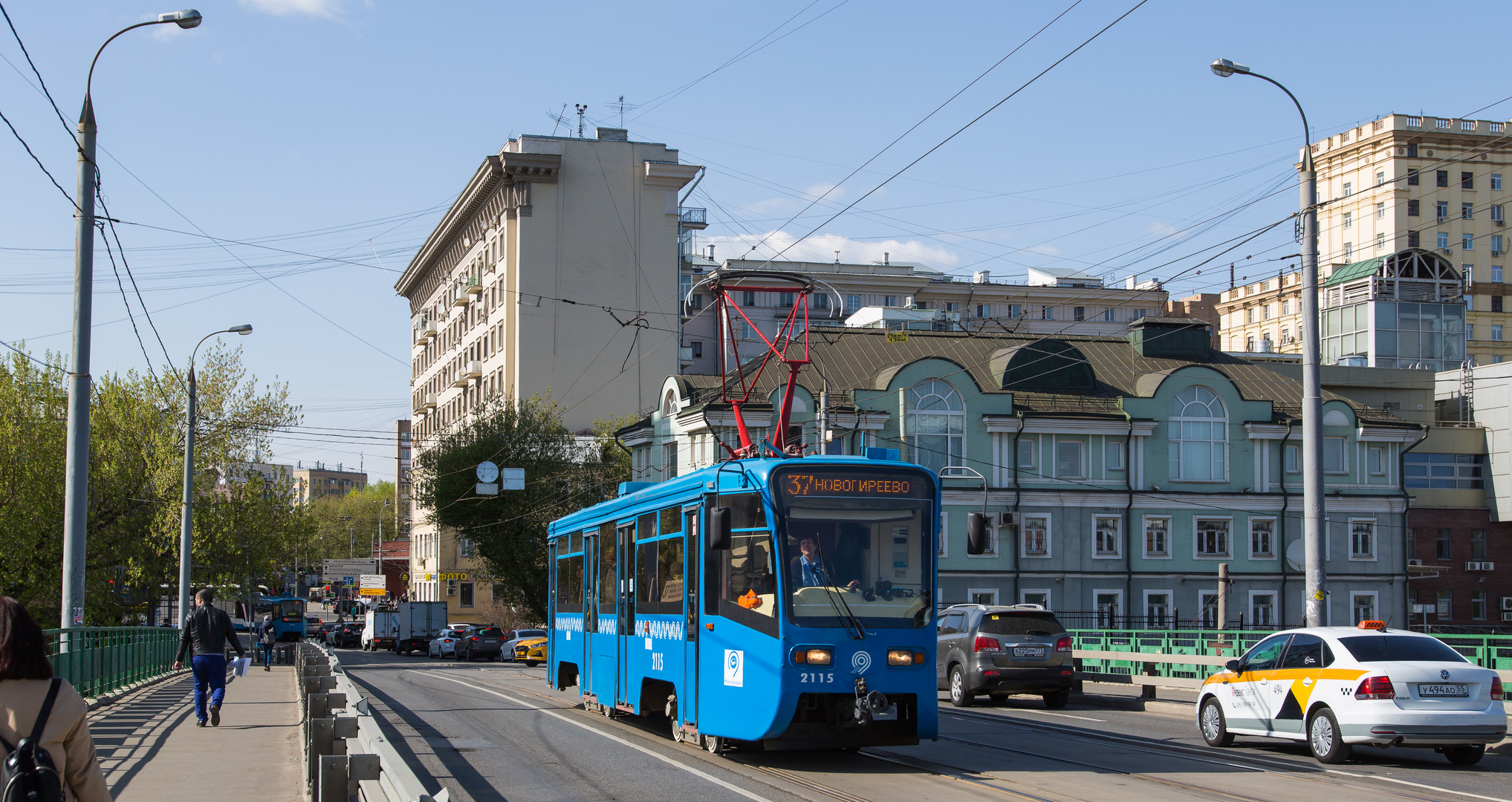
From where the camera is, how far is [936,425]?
160 ft

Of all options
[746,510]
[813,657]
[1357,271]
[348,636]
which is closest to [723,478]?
[746,510]

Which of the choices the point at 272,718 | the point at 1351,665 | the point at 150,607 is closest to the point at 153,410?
the point at 150,607

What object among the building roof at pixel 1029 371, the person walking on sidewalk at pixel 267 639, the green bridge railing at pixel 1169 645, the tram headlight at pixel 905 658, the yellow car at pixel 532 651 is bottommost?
the yellow car at pixel 532 651

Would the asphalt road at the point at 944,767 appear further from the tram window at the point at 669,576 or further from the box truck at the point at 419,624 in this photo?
the box truck at the point at 419,624

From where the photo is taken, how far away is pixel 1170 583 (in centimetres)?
5031

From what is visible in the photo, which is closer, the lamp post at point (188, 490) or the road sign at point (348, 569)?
the lamp post at point (188, 490)

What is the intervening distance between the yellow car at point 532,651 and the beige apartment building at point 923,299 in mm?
41020

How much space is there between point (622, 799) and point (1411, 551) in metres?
59.0

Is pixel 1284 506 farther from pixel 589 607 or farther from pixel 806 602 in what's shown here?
pixel 806 602

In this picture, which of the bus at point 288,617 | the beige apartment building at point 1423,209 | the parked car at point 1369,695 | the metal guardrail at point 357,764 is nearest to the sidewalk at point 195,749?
the metal guardrail at point 357,764

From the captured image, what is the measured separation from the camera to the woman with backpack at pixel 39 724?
5.22 metres

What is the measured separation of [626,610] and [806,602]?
14.0 feet

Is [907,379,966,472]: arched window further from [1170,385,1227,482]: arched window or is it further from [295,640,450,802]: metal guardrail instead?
[295,640,450,802]: metal guardrail

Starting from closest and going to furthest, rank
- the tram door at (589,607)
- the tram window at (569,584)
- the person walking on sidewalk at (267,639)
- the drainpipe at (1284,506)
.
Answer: the tram door at (589,607), the tram window at (569,584), the person walking on sidewalk at (267,639), the drainpipe at (1284,506)
